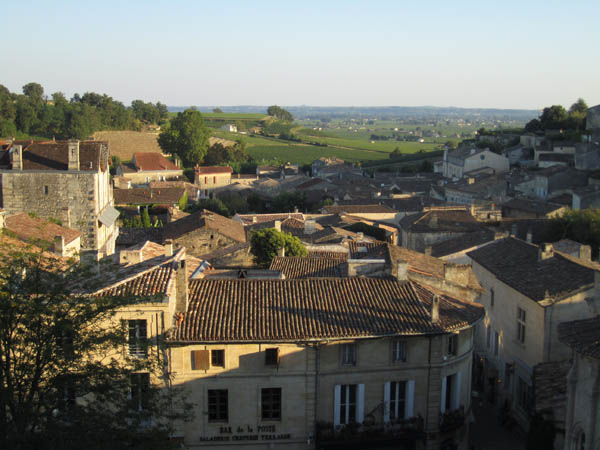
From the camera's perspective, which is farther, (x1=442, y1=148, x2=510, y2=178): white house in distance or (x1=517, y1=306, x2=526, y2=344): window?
(x1=442, y1=148, x2=510, y2=178): white house in distance

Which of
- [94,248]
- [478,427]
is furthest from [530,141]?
[478,427]

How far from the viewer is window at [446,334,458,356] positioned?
747 inches

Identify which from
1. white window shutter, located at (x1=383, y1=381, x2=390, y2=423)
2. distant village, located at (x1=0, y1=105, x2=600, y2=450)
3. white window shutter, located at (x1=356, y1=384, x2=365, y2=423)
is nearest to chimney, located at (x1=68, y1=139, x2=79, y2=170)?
distant village, located at (x1=0, y1=105, x2=600, y2=450)

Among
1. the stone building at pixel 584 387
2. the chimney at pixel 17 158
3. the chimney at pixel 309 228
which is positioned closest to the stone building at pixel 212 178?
the chimney at pixel 309 228

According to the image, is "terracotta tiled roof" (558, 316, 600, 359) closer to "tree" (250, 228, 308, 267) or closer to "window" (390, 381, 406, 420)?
"window" (390, 381, 406, 420)

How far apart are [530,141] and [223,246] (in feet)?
205

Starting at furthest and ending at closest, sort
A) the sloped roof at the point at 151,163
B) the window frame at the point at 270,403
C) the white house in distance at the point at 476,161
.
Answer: the sloped roof at the point at 151,163
the white house in distance at the point at 476,161
the window frame at the point at 270,403

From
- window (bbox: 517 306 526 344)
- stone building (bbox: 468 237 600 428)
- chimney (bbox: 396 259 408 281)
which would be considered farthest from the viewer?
window (bbox: 517 306 526 344)

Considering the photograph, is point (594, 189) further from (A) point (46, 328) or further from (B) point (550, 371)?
(A) point (46, 328)

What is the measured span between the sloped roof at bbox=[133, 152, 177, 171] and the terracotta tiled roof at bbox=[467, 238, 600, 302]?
68802 millimetres

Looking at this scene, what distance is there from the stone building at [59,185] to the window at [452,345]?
22404mm

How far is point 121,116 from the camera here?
127000 mm

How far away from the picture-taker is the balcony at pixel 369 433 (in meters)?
18.0

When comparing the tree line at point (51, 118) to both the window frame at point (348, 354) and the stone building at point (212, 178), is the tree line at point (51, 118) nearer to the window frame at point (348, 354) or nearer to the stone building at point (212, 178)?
the stone building at point (212, 178)
